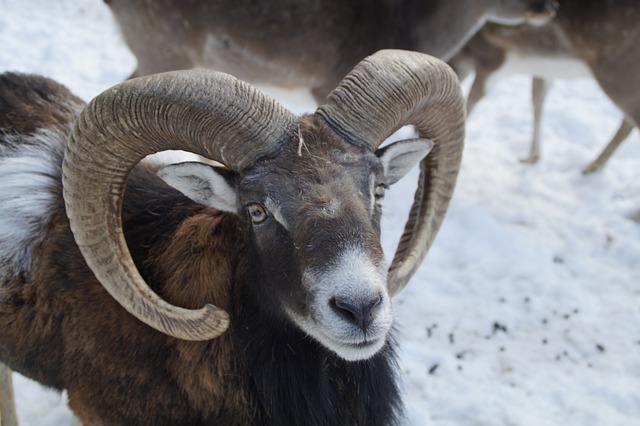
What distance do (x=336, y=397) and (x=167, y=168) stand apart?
160cm

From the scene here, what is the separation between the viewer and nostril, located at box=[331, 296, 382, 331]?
260 cm

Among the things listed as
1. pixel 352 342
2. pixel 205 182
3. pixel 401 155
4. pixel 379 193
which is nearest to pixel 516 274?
pixel 401 155

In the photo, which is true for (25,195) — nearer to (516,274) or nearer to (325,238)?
(325,238)

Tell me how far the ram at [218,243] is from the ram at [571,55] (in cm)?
442

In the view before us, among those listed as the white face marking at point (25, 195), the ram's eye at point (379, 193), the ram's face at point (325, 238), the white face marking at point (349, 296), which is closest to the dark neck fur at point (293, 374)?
the ram's face at point (325, 238)

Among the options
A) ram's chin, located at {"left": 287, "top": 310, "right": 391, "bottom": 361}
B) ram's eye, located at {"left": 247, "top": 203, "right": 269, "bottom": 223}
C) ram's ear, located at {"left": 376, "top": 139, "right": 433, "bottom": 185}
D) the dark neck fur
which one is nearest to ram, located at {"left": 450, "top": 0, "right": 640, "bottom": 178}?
ram's ear, located at {"left": 376, "top": 139, "right": 433, "bottom": 185}

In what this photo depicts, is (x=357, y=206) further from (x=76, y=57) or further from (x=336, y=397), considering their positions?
(x=76, y=57)

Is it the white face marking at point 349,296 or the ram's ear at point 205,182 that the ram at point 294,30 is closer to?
the ram's ear at point 205,182

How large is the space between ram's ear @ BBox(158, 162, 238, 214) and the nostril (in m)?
0.93

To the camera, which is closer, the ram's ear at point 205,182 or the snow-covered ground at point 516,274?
the ram's ear at point 205,182

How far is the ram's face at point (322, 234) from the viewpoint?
2680 millimetres

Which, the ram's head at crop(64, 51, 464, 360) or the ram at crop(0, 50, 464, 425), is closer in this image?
the ram's head at crop(64, 51, 464, 360)

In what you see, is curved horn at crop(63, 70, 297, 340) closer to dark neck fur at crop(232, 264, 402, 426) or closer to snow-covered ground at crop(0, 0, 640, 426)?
dark neck fur at crop(232, 264, 402, 426)

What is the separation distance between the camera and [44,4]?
37.0ft
